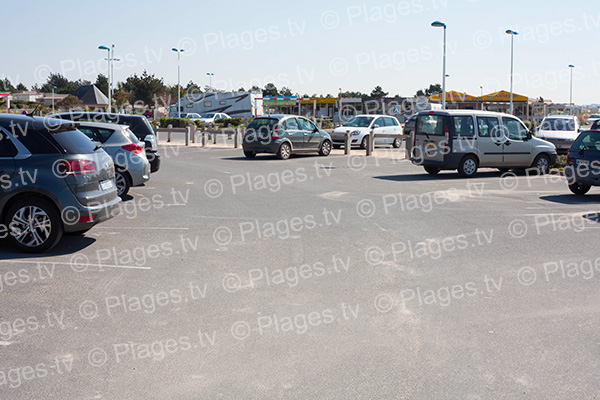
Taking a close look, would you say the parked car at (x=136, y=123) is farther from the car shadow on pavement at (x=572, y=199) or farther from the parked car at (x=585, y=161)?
the parked car at (x=585, y=161)

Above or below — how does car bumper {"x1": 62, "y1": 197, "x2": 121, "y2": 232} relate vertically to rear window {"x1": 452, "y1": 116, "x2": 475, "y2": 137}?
below

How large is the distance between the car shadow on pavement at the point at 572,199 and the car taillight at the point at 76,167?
979 centimetres

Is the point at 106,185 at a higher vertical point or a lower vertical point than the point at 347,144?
lower

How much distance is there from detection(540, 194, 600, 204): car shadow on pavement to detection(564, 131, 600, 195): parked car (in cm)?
31

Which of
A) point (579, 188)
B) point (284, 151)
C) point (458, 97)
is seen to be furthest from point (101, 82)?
point (579, 188)

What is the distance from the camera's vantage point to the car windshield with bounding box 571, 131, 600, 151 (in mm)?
14148

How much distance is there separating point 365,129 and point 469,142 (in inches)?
496

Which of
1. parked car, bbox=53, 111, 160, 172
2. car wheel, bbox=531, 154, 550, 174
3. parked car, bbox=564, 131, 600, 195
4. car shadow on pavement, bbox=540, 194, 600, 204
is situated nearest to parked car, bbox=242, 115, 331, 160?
parked car, bbox=53, 111, 160, 172

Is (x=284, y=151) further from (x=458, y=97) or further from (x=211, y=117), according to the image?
(x=211, y=117)

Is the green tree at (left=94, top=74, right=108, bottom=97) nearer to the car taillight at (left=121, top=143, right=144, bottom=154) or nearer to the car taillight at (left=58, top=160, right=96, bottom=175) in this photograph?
the car taillight at (left=121, top=143, right=144, bottom=154)

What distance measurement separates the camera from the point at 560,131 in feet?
97.3

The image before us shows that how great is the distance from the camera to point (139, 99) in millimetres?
82062

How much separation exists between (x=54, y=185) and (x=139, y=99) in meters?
76.8

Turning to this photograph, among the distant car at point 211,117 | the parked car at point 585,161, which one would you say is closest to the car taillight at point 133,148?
the parked car at point 585,161
